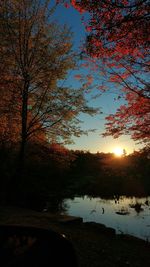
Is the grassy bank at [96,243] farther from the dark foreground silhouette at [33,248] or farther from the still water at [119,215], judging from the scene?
the still water at [119,215]

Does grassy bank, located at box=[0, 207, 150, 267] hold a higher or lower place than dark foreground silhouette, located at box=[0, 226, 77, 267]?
lower

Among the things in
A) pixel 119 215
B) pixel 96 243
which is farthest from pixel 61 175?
pixel 96 243

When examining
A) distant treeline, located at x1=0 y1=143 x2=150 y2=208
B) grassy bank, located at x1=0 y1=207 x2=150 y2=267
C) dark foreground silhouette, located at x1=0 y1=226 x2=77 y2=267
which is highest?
distant treeline, located at x1=0 y1=143 x2=150 y2=208

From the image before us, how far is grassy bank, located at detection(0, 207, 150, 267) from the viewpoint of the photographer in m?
6.06

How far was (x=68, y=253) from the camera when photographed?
405 centimetres

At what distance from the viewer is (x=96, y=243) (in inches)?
280

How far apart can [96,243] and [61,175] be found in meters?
22.9

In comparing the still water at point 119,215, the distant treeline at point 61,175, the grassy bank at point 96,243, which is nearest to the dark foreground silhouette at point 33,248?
the grassy bank at point 96,243

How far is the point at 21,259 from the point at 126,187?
81.9ft

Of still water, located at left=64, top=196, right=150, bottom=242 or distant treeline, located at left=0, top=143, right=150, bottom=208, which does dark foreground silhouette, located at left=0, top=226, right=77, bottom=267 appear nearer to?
still water, located at left=64, top=196, right=150, bottom=242

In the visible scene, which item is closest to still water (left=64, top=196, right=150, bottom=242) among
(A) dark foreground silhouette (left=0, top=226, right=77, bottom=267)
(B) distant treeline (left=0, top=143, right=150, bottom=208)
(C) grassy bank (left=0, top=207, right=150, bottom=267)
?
(B) distant treeline (left=0, top=143, right=150, bottom=208)

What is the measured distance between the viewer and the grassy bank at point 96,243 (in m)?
6.06

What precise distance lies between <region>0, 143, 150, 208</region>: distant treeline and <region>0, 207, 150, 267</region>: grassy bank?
4.51m

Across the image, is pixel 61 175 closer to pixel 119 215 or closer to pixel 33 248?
pixel 119 215
